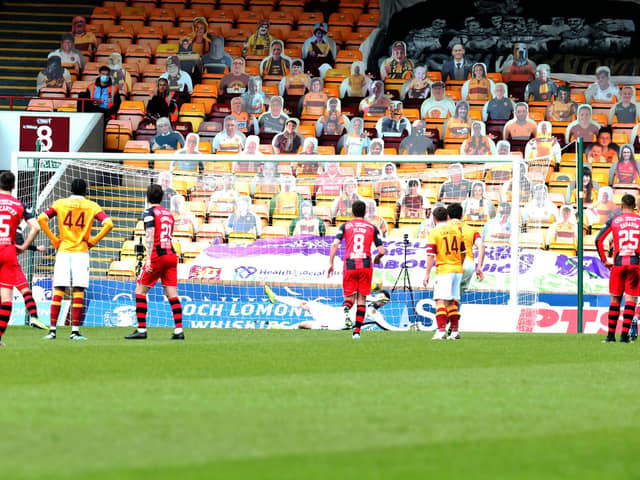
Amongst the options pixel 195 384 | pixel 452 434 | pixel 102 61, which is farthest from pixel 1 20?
pixel 452 434

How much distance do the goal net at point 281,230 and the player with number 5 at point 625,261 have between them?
2.81 metres

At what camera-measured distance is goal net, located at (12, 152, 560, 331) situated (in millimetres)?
17266

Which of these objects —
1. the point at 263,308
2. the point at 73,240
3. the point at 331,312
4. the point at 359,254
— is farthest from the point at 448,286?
the point at 263,308

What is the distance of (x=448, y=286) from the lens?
44.0 feet

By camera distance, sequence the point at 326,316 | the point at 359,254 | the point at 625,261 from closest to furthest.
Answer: the point at 625,261
the point at 359,254
the point at 326,316

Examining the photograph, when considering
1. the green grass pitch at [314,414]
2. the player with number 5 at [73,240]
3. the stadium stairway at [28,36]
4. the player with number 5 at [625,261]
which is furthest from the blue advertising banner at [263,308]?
the stadium stairway at [28,36]

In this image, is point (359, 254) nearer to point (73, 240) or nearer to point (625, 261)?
point (625, 261)

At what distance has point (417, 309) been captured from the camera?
17.3 meters

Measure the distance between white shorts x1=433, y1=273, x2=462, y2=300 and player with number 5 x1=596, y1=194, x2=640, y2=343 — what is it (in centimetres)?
174

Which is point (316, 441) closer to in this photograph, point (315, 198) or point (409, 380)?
point (409, 380)

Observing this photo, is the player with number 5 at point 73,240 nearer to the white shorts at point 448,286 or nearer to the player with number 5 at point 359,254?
the player with number 5 at point 359,254

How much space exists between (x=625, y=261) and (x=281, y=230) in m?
6.41

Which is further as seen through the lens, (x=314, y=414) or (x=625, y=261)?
(x=625, y=261)

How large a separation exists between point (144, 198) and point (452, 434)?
45.0ft
